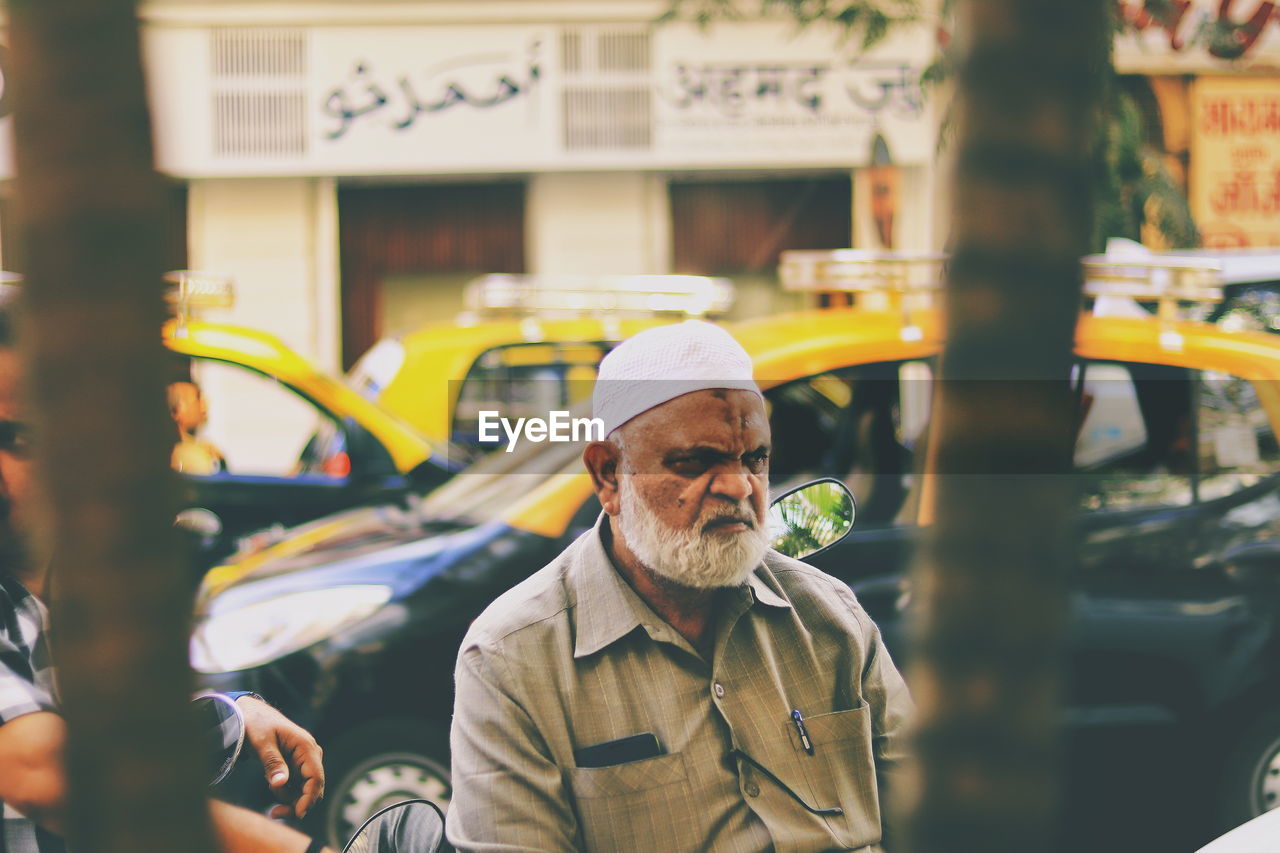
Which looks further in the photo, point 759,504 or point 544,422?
point 544,422

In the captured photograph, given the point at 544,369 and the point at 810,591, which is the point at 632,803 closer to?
the point at 810,591

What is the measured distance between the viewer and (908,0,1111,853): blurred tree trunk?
61 cm

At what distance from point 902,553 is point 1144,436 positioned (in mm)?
1154

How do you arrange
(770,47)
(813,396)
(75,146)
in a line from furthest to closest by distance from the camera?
(770,47) < (813,396) < (75,146)

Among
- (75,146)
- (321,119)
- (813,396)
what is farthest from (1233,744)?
(321,119)

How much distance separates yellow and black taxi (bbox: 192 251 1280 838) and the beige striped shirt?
105 centimetres

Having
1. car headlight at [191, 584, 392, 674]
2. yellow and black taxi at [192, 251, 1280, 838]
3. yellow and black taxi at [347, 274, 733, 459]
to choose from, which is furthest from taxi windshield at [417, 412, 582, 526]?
yellow and black taxi at [347, 274, 733, 459]

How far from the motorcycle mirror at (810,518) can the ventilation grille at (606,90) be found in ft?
37.6

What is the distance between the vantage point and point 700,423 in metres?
1.90

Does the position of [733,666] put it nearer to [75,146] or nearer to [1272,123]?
[75,146]

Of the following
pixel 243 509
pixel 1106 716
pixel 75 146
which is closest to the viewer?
pixel 75 146

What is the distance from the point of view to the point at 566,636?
1.88 metres

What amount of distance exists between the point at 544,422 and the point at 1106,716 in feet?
5.40

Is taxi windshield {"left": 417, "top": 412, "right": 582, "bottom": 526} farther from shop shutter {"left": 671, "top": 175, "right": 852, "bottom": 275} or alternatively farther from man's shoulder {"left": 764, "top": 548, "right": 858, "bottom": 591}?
shop shutter {"left": 671, "top": 175, "right": 852, "bottom": 275}
